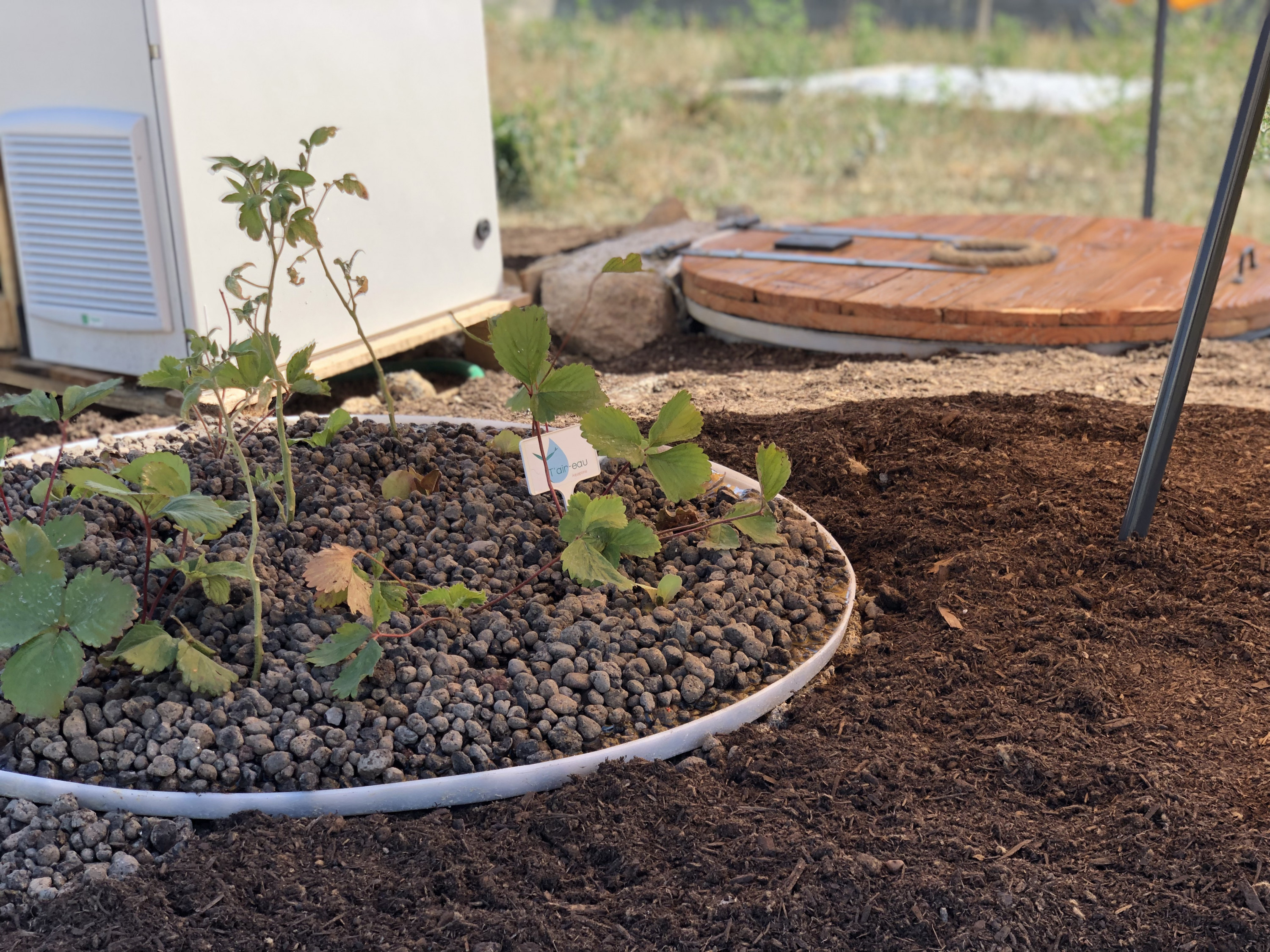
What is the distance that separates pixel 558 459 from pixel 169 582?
2.28ft

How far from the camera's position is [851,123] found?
8891 millimetres

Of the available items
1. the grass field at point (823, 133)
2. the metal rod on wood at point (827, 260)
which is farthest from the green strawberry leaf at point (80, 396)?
the grass field at point (823, 133)

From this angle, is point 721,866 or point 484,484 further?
point 484,484

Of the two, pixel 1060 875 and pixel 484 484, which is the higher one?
pixel 484 484

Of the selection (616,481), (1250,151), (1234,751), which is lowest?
(1234,751)

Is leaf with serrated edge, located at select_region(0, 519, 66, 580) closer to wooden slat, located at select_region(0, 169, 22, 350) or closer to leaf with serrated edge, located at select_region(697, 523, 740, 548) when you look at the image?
leaf with serrated edge, located at select_region(697, 523, 740, 548)

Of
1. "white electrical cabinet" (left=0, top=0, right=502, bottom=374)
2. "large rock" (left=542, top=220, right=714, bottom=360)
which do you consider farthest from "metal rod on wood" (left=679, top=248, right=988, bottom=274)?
"white electrical cabinet" (left=0, top=0, right=502, bottom=374)

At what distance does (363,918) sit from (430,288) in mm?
2749

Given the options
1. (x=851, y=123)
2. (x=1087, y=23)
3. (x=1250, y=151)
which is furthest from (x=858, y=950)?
(x=1087, y=23)

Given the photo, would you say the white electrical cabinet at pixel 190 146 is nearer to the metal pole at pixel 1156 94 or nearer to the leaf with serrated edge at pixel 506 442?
the leaf with serrated edge at pixel 506 442

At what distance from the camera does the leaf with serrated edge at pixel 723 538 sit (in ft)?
6.89

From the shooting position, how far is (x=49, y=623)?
1.58m

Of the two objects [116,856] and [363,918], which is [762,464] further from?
[116,856]

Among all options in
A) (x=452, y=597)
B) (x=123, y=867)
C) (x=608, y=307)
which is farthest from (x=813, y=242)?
(x=123, y=867)
